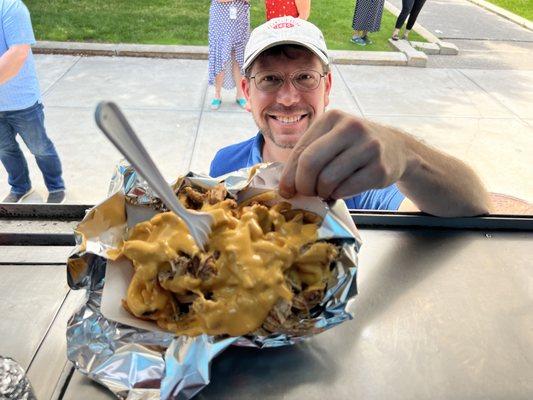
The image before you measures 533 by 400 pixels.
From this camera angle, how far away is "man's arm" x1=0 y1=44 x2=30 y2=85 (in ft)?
9.66

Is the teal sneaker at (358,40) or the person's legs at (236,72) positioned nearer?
the person's legs at (236,72)

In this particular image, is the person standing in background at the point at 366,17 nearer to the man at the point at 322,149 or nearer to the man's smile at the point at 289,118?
the man at the point at 322,149

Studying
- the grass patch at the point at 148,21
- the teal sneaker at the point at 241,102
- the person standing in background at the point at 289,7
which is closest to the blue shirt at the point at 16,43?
the teal sneaker at the point at 241,102

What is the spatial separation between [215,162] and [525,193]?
291 centimetres

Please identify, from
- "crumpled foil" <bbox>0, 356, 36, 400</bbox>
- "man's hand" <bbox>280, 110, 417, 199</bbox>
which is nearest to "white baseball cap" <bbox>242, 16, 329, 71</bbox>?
"man's hand" <bbox>280, 110, 417, 199</bbox>

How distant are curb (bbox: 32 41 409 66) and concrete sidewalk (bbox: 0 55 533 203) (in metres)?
0.14

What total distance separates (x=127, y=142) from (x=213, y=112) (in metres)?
4.50

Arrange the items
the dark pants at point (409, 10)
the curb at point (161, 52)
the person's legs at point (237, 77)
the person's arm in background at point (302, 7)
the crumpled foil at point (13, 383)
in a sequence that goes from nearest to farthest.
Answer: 1. the crumpled foil at point (13, 383)
2. the person's arm in background at point (302, 7)
3. the person's legs at point (237, 77)
4. the curb at point (161, 52)
5. the dark pants at point (409, 10)

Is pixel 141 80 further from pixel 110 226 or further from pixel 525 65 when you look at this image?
pixel 525 65

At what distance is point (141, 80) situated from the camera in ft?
19.2

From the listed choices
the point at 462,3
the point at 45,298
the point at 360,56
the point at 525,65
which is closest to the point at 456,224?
the point at 45,298

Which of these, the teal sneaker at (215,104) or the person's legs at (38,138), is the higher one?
the person's legs at (38,138)

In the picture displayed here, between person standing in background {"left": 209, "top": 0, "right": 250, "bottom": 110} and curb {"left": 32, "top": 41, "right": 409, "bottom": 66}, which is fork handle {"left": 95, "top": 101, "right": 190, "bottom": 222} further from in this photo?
curb {"left": 32, "top": 41, "right": 409, "bottom": 66}

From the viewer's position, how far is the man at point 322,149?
3.35ft
